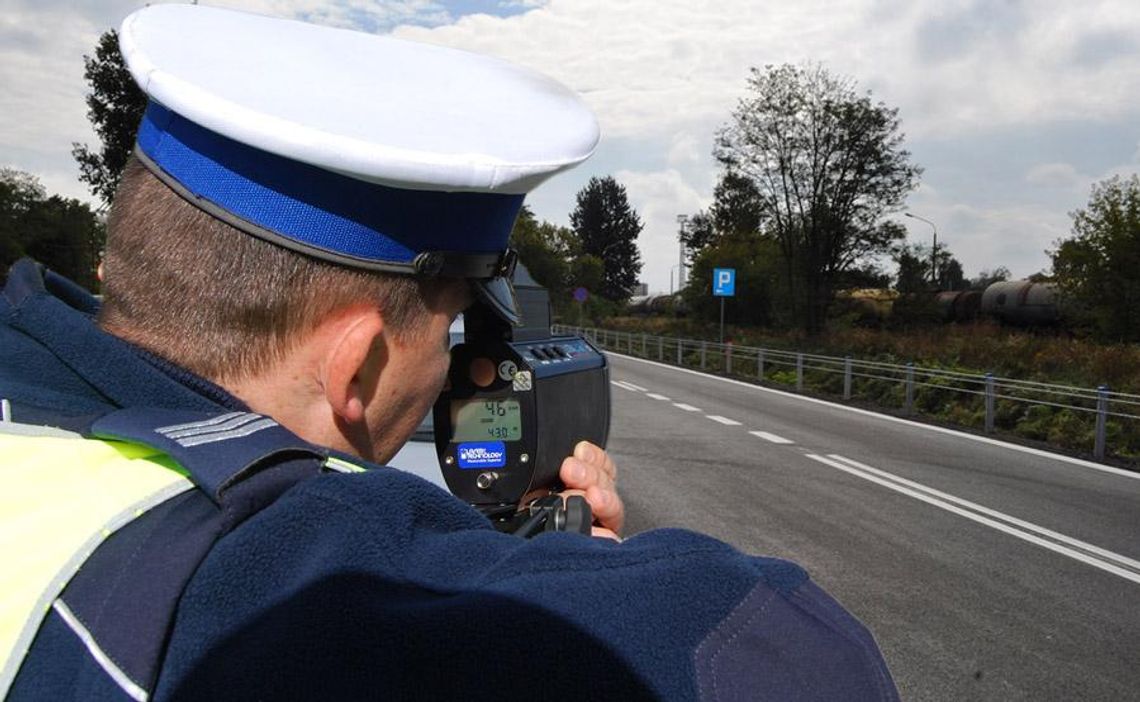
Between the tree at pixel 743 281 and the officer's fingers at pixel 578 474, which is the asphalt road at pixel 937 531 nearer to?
the officer's fingers at pixel 578 474

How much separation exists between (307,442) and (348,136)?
0.90 ft

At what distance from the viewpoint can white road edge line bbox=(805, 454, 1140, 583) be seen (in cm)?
699

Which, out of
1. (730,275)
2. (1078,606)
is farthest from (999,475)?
(730,275)

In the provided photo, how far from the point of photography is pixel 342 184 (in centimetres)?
91

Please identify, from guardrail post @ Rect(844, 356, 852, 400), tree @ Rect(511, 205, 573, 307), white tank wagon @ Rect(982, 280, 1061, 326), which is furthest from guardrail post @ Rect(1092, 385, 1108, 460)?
tree @ Rect(511, 205, 573, 307)

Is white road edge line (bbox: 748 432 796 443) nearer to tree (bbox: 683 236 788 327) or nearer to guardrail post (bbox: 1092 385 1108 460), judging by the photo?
guardrail post (bbox: 1092 385 1108 460)

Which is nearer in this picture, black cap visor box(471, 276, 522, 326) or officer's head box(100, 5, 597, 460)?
officer's head box(100, 5, 597, 460)

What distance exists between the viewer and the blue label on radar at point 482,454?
1428 millimetres

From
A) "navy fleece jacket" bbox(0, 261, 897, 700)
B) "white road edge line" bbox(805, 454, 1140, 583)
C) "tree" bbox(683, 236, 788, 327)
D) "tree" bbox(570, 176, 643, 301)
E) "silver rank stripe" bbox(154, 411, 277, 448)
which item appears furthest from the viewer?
"tree" bbox(570, 176, 643, 301)

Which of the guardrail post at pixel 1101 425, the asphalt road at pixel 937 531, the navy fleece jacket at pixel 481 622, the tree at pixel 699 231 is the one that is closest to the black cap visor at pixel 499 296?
the navy fleece jacket at pixel 481 622

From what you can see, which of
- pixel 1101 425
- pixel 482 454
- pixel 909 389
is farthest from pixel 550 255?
pixel 482 454

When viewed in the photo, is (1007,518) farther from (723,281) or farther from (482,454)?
(723,281)

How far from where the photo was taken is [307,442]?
2.68 ft

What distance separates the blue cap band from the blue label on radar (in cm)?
51
